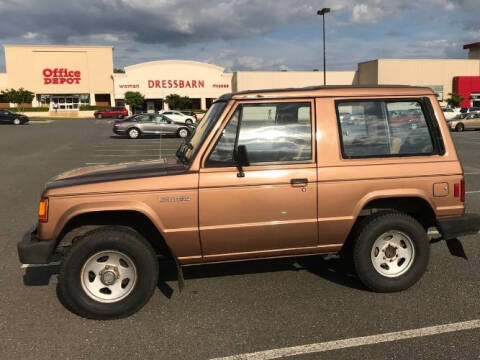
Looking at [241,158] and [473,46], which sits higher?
[473,46]

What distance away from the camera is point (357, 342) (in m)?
3.24

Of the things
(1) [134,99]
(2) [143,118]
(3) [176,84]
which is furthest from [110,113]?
(2) [143,118]

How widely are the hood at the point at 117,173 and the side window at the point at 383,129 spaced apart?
5.09 ft

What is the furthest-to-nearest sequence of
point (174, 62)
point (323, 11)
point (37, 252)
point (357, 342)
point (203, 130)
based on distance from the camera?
point (174, 62) < point (323, 11) < point (203, 130) < point (37, 252) < point (357, 342)

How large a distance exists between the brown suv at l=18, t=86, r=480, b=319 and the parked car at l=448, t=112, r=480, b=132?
27.2 meters

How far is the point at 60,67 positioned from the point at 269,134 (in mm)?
78198

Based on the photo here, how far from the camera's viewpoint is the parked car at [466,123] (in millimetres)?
28219

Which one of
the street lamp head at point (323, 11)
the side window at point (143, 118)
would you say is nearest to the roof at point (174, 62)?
the street lamp head at point (323, 11)

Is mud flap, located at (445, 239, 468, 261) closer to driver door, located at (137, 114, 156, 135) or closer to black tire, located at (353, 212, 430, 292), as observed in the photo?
black tire, located at (353, 212, 430, 292)

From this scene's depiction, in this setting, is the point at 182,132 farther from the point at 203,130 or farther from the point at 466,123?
the point at 203,130

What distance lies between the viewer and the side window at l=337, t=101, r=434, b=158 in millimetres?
3934

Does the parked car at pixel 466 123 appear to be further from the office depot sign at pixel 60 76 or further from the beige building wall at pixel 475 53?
the beige building wall at pixel 475 53

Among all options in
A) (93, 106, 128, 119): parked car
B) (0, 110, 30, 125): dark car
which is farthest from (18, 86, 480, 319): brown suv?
(93, 106, 128, 119): parked car

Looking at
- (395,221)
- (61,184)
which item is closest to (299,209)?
(395,221)
